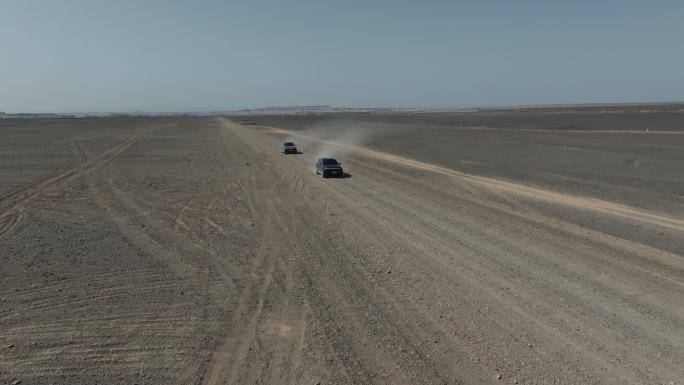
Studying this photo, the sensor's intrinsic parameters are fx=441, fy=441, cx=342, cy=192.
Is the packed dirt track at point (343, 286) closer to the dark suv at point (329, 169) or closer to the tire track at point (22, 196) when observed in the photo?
the tire track at point (22, 196)

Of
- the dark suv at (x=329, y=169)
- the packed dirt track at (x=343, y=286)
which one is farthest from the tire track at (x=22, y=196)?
the dark suv at (x=329, y=169)

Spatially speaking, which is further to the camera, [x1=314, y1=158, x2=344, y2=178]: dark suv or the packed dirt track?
[x1=314, y1=158, x2=344, y2=178]: dark suv

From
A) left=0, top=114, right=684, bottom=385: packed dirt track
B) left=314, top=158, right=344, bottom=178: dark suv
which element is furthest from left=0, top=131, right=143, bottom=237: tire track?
left=314, top=158, right=344, bottom=178: dark suv

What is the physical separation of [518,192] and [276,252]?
560 inches

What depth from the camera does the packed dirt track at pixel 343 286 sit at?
6973 millimetres

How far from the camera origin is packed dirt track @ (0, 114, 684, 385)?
6.97 m

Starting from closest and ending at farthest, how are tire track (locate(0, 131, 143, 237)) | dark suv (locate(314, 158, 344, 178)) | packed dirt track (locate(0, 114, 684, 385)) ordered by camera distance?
packed dirt track (locate(0, 114, 684, 385)), tire track (locate(0, 131, 143, 237)), dark suv (locate(314, 158, 344, 178))

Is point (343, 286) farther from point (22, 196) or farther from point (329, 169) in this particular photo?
point (22, 196)

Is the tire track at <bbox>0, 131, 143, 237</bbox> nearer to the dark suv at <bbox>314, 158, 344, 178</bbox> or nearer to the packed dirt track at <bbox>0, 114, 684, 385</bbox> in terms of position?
the packed dirt track at <bbox>0, 114, 684, 385</bbox>

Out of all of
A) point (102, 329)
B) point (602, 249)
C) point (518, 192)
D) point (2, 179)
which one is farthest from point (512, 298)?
point (2, 179)

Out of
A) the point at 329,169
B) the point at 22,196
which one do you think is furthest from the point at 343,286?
the point at 22,196

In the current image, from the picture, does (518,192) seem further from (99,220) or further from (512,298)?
(99,220)

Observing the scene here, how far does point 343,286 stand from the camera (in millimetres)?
9992

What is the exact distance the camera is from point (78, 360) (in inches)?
281
